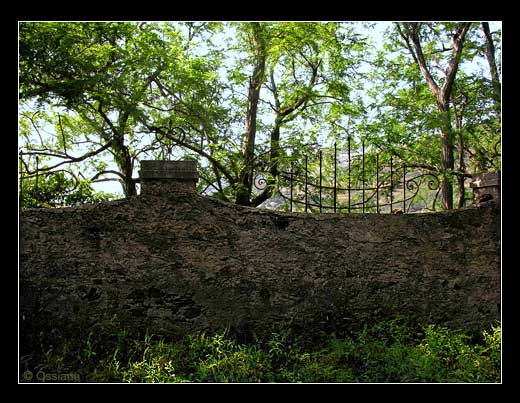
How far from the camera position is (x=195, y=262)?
5445 mm

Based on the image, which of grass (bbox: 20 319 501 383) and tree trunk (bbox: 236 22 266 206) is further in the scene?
tree trunk (bbox: 236 22 266 206)

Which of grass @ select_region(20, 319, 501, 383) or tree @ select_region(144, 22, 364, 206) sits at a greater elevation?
tree @ select_region(144, 22, 364, 206)

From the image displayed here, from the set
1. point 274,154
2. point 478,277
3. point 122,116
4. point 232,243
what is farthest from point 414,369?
point 122,116

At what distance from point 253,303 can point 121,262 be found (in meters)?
1.40

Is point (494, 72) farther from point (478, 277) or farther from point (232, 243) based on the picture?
point (232, 243)

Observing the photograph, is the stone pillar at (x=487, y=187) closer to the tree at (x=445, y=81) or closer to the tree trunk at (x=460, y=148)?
the tree at (x=445, y=81)

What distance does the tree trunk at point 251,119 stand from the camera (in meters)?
8.86

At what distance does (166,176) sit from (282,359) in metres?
2.18

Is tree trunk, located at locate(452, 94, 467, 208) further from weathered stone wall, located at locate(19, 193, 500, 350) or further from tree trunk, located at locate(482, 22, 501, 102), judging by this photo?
weathered stone wall, located at locate(19, 193, 500, 350)

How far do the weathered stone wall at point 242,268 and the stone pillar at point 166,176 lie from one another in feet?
0.36

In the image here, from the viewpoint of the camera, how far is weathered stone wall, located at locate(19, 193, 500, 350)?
5266 mm

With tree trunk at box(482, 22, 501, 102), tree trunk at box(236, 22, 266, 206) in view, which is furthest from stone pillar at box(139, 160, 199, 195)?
tree trunk at box(482, 22, 501, 102)

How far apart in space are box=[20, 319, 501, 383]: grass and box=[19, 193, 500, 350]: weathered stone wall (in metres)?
0.18

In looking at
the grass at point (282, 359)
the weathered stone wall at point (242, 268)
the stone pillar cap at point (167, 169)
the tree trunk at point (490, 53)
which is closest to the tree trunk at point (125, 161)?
the stone pillar cap at point (167, 169)
